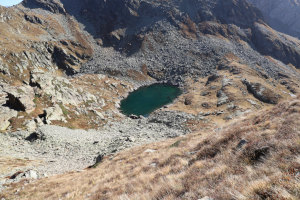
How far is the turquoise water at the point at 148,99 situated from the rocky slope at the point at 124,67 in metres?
4.61

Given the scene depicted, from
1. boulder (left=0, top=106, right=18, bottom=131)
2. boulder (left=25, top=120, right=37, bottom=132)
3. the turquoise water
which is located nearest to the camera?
boulder (left=0, top=106, right=18, bottom=131)

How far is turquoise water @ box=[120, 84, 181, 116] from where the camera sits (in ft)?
221

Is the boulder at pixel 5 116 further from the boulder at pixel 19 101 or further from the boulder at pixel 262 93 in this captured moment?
the boulder at pixel 262 93

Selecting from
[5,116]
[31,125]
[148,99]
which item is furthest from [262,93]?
[5,116]

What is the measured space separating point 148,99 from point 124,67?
3574 centimetres

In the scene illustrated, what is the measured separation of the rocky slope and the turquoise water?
461 cm

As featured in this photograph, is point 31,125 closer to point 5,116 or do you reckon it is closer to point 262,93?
point 5,116

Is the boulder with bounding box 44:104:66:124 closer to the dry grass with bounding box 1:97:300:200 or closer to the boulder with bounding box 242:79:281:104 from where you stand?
the dry grass with bounding box 1:97:300:200

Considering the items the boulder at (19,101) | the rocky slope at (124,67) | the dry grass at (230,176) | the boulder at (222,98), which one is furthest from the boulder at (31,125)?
the boulder at (222,98)

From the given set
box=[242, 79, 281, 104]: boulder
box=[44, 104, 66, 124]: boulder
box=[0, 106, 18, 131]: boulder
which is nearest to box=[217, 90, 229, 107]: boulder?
box=[242, 79, 281, 104]: boulder

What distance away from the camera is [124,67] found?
344 ft

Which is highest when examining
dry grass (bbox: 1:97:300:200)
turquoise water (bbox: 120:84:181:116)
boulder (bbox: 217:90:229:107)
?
dry grass (bbox: 1:97:300:200)

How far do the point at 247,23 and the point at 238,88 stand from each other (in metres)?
110

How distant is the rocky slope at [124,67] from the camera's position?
36.9 metres
